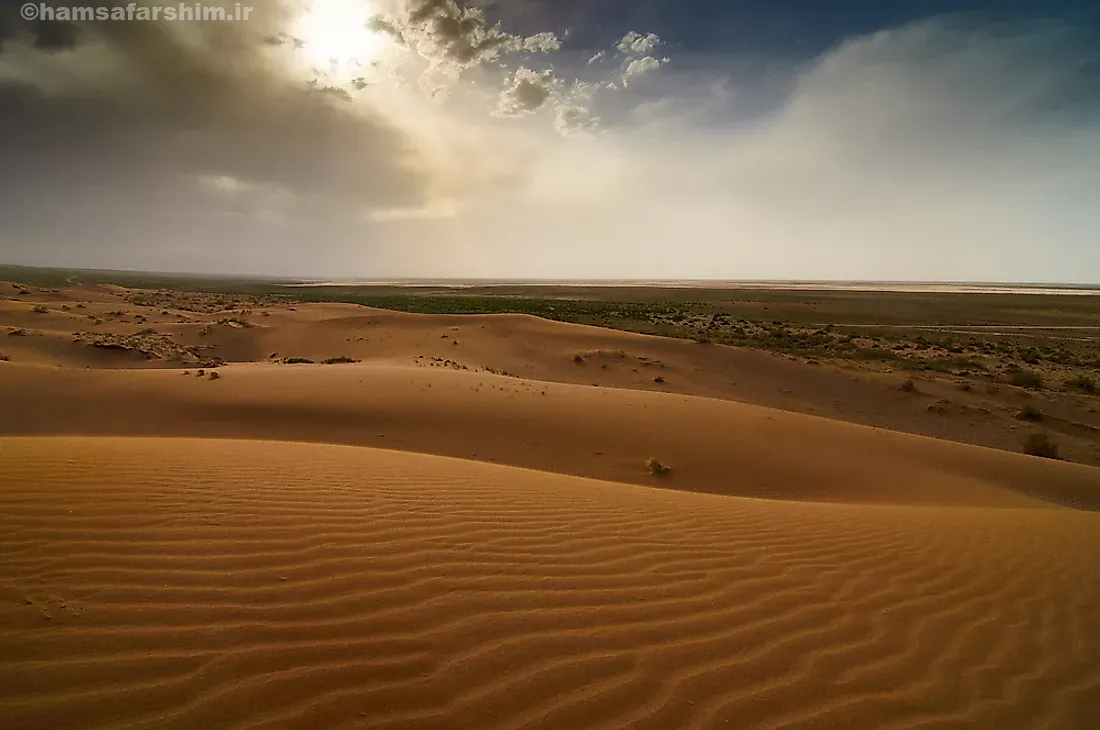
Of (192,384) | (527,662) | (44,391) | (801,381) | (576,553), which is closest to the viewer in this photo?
(527,662)

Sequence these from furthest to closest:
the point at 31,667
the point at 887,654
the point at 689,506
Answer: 1. the point at 689,506
2. the point at 887,654
3. the point at 31,667

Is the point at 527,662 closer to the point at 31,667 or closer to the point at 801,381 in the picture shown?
the point at 31,667

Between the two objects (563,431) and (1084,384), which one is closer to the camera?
(563,431)

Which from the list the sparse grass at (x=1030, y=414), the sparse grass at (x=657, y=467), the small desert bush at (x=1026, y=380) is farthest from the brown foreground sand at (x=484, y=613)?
the small desert bush at (x=1026, y=380)

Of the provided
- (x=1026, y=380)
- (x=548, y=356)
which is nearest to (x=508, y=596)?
(x=548, y=356)

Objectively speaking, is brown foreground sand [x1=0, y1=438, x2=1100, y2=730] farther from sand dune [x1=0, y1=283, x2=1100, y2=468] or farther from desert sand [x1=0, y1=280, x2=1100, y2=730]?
sand dune [x1=0, y1=283, x2=1100, y2=468]

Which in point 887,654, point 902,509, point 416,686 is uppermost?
point 416,686

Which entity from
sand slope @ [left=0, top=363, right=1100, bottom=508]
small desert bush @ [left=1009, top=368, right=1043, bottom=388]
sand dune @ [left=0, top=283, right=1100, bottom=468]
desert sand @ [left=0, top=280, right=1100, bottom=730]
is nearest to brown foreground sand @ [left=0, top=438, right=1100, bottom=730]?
desert sand @ [left=0, top=280, right=1100, bottom=730]

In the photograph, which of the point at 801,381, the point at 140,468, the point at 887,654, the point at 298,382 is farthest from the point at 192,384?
the point at 801,381

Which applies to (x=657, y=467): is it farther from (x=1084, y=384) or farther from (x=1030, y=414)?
(x=1084, y=384)
